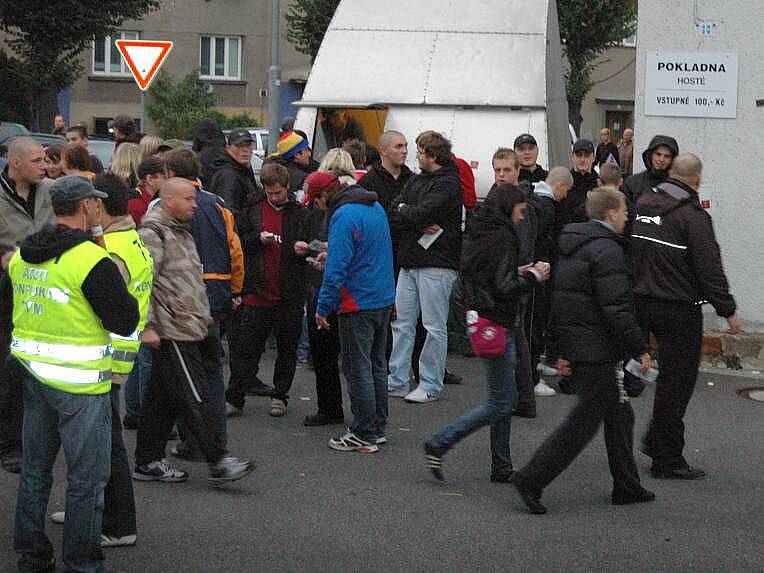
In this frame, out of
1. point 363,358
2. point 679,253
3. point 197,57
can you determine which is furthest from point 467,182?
point 197,57

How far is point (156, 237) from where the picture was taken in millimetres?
6934

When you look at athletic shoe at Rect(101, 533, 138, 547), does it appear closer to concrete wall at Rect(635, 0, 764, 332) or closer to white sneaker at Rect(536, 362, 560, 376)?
white sneaker at Rect(536, 362, 560, 376)

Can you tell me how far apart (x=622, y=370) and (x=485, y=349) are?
2.45 feet

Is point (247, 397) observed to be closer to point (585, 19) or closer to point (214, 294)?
point (214, 294)

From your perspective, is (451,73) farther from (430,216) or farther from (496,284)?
(496,284)

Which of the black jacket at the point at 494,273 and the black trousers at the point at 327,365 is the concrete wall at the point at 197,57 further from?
the black jacket at the point at 494,273

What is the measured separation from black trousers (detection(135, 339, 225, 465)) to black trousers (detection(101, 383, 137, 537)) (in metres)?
0.89

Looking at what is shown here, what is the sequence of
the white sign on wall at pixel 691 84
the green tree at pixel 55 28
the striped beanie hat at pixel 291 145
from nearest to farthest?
the striped beanie hat at pixel 291 145
the white sign on wall at pixel 691 84
the green tree at pixel 55 28

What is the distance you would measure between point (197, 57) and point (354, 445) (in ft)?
123

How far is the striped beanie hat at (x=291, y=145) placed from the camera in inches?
439

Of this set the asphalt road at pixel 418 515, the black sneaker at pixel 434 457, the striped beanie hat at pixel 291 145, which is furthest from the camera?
the striped beanie hat at pixel 291 145

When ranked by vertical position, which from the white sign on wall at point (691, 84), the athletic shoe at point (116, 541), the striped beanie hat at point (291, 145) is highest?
the white sign on wall at point (691, 84)

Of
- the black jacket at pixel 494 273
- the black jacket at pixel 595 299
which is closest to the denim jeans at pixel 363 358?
the black jacket at pixel 494 273

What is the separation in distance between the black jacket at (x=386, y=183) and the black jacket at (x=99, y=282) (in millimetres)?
4848
